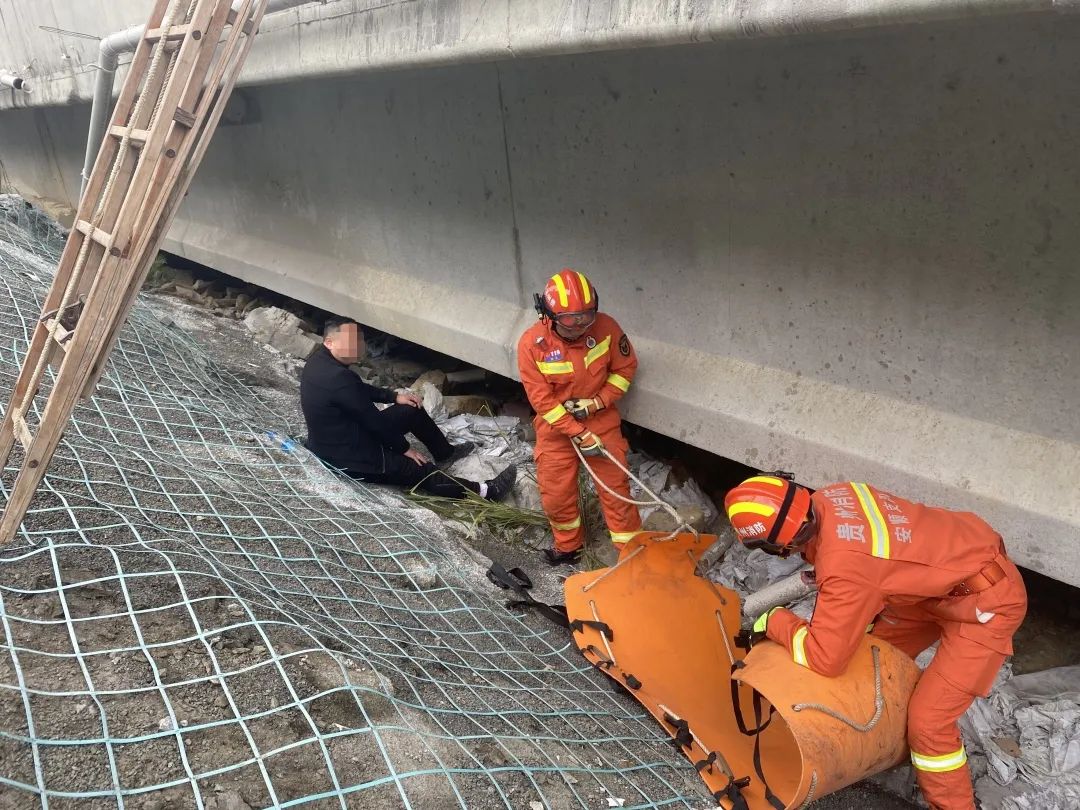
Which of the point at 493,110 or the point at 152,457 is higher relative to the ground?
the point at 493,110

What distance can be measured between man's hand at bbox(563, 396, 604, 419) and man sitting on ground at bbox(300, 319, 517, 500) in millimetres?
1010

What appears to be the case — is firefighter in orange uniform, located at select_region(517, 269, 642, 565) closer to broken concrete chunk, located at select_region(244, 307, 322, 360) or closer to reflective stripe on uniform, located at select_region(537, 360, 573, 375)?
reflective stripe on uniform, located at select_region(537, 360, 573, 375)

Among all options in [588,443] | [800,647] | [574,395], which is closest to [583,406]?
[574,395]

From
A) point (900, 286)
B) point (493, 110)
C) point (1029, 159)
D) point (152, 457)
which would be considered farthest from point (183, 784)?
point (493, 110)

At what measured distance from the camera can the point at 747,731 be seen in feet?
8.80

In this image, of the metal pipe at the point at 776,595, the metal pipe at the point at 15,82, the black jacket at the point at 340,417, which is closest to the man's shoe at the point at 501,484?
the black jacket at the point at 340,417

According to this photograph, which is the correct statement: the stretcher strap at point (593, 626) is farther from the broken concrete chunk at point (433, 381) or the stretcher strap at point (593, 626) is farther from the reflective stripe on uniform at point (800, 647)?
the broken concrete chunk at point (433, 381)

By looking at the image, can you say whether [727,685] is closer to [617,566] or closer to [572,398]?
[617,566]

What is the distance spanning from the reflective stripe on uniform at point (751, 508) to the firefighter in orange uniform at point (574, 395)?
1.35m

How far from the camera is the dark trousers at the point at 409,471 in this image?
Result: 446 centimetres

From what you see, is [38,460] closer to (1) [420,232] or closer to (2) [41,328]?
(2) [41,328]

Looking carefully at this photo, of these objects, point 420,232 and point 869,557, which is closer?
point 869,557

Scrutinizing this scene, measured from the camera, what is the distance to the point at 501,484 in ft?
15.1

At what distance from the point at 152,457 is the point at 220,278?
5.52 meters
